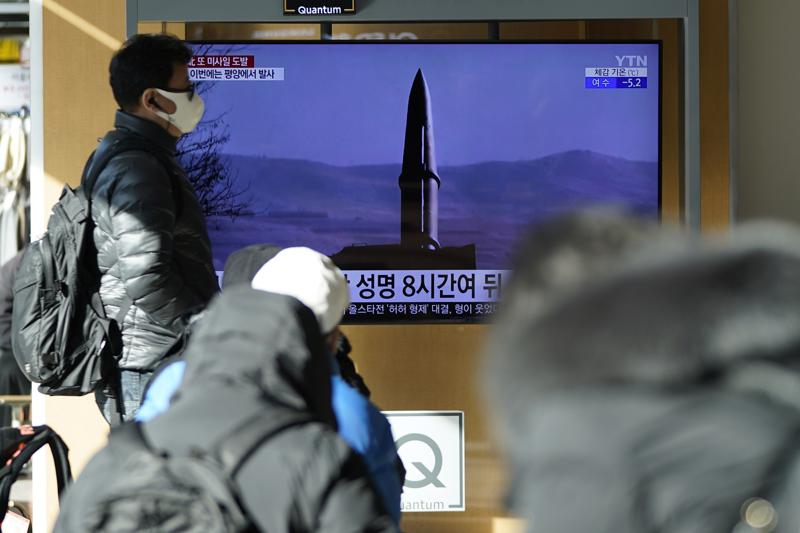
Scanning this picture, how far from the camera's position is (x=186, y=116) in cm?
373

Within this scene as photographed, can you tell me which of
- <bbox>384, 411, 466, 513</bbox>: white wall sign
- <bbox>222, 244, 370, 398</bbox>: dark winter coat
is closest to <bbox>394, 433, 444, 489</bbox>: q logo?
<bbox>384, 411, 466, 513</bbox>: white wall sign

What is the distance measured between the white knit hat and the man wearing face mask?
1.25 meters

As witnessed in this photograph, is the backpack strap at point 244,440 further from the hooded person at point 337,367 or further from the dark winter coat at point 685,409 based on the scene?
the dark winter coat at point 685,409

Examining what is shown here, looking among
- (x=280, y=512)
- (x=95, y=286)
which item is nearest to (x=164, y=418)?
(x=280, y=512)

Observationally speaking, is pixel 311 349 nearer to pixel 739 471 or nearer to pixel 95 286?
pixel 739 471

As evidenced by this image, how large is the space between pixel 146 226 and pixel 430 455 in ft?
5.35

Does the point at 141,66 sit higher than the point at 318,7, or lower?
lower

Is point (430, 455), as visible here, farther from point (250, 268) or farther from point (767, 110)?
point (767, 110)

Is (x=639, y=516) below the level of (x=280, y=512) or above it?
above

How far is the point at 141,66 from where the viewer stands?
11.8 feet

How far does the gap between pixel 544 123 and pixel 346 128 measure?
75 centimetres

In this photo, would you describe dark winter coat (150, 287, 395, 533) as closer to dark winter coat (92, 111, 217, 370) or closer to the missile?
dark winter coat (92, 111, 217, 370)

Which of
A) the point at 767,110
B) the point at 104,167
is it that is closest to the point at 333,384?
the point at 104,167

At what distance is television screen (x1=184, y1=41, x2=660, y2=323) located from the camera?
4.49 meters
